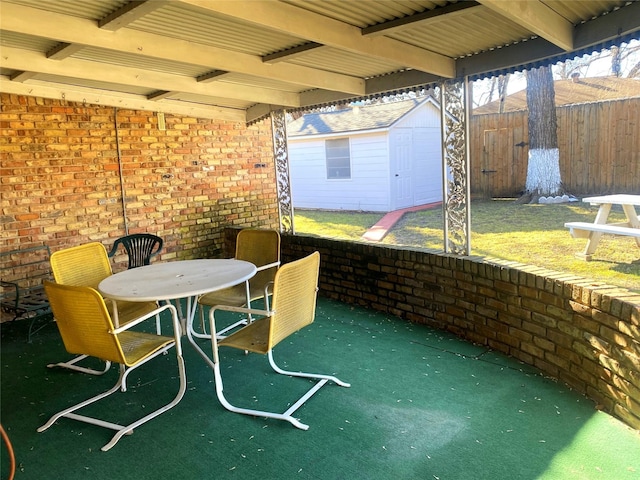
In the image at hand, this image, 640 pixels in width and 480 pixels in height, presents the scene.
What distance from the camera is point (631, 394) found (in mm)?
2527

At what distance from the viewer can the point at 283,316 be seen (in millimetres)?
2730

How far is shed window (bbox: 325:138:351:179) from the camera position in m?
12.8

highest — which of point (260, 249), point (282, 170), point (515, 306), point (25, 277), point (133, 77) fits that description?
point (133, 77)

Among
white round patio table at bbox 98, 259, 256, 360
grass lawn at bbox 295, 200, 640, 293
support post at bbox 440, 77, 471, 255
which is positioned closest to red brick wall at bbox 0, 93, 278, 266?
grass lawn at bbox 295, 200, 640, 293

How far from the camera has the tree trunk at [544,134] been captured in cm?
969

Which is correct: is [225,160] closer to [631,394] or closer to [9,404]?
[9,404]

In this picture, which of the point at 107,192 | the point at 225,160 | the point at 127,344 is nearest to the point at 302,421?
the point at 127,344

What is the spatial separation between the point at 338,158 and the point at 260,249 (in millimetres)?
9073

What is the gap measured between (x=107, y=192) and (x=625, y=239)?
685cm

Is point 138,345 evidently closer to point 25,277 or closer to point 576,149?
point 25,277

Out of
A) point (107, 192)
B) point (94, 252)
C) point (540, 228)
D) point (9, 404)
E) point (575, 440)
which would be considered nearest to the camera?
point (575, 440)

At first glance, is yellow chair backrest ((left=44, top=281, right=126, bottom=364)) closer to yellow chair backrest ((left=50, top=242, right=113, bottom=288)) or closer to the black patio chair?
yellow chair backrest ((left=50, top=242, right=113, bottom=288))

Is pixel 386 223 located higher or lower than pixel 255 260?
lower

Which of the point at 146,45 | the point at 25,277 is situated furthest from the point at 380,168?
the point at 146,45
